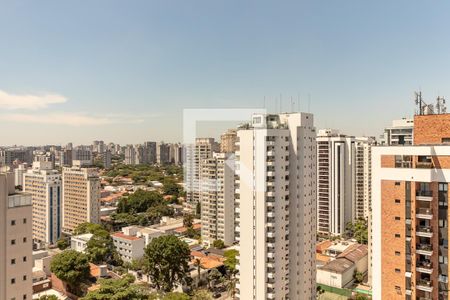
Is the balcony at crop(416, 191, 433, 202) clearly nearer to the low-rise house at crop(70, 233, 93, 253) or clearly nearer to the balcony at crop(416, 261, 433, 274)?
the balcony at crop(416, 261, 433, 274)

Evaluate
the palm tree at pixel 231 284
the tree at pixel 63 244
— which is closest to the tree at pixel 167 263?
the palm tree at pixel 231 284

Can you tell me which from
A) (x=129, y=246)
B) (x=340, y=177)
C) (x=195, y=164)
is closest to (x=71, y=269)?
(x=129, y=246)

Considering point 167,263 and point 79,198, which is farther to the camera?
point 79,198

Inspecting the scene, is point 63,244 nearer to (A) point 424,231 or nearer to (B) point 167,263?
(B) point 167,263

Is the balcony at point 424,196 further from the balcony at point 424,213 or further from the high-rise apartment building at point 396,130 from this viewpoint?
the high-rise apartment building at point 396,130

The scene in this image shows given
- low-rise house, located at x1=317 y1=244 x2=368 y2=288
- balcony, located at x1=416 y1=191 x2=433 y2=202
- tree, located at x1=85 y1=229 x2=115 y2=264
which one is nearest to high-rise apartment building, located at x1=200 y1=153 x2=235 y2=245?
tree, located at x1=85 y1=229 x2=115 y2=264

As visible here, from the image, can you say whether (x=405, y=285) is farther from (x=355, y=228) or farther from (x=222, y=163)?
(x=355, y=228)
